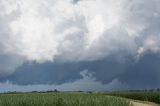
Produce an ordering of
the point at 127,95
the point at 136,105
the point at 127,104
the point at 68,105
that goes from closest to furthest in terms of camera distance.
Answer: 1. the point at 68,105
2. the point at 127,104
3. the point at 136,105
4. the point at 127,95

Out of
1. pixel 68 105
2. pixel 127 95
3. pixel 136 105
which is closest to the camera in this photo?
pixel 68 105

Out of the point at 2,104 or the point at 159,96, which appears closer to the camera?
the point at 2,104

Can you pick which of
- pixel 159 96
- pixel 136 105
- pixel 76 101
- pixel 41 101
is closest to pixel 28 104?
pixel 41 101

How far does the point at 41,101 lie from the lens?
136 ft

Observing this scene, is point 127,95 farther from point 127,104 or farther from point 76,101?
point 76,101

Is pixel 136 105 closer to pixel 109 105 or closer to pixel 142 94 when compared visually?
pixel 109 105

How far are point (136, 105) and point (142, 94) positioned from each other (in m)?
24.5

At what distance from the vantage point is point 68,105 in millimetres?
40156

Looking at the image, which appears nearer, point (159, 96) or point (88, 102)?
point (88, 102)

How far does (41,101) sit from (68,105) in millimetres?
3067

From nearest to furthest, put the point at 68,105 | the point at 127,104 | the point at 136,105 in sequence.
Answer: the point at 68,105, the point at 127,104, the point at 136,105

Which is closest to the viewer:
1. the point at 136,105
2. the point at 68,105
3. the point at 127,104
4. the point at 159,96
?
the point at 68,105

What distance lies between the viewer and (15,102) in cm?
4162

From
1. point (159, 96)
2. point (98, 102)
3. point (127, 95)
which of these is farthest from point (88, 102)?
point (127, 95)
